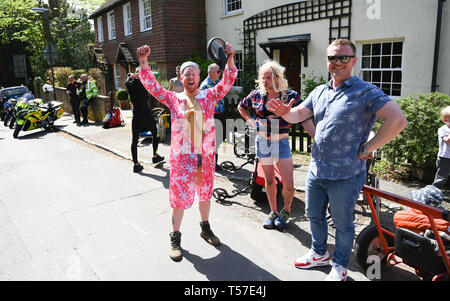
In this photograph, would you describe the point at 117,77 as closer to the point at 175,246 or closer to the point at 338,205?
the point at 175,246

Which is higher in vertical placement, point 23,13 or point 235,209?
point 23,13

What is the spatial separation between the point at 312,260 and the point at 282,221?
2.91 ft

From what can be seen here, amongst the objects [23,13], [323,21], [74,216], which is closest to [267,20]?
[323,21]

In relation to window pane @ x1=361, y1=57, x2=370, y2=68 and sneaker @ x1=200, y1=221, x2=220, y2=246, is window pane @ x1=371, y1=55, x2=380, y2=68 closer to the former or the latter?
window pane @ x1=361, y1=57, x2=370, y2=68

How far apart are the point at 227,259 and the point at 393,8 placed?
28.8 feet

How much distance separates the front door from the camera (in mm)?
12414

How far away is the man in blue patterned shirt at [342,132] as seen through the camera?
2.64 m

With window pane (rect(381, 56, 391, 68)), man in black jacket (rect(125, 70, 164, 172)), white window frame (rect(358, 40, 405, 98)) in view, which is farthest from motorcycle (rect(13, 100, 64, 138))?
window pane (rect(381, 56, 391, 68))

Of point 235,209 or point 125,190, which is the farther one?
point 125,190

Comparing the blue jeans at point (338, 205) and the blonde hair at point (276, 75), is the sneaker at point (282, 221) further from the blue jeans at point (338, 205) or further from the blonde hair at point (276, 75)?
the blonde hair at point (276, 75)

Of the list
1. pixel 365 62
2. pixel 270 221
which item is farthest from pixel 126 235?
pixel 365 62
